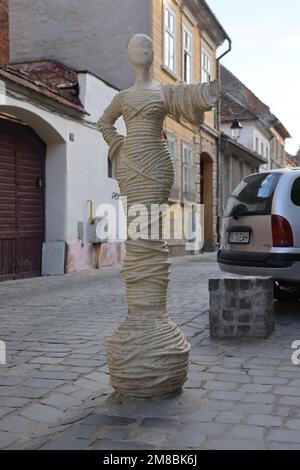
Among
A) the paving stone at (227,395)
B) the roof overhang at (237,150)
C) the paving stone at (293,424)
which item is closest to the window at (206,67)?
the roof overhang at (237,150)

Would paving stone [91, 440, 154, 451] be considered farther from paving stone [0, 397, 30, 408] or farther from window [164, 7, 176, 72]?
window [164, 7, 176, 72]

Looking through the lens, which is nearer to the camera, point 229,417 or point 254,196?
point 229,417

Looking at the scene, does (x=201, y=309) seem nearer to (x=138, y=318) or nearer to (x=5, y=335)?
(x=5, y=335)

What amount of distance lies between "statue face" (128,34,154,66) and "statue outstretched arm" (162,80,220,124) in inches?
9.0

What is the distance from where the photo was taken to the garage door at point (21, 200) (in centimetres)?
1109

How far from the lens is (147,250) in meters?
3.54

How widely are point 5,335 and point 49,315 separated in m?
1.25

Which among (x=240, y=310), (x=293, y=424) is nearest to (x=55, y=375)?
(x=293, y=424)

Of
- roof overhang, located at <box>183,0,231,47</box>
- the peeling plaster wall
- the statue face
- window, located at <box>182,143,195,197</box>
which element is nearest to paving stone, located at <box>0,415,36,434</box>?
the statue face

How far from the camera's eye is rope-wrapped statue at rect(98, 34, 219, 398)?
3.39 meters

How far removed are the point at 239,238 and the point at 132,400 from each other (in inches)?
149

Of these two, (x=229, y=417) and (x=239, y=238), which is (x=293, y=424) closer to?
(x=229, y=417)

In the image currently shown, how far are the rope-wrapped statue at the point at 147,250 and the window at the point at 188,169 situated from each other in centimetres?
1618

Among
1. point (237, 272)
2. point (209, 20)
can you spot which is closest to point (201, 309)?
point (237, 272)
